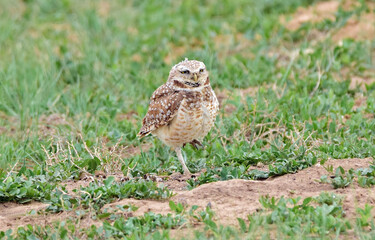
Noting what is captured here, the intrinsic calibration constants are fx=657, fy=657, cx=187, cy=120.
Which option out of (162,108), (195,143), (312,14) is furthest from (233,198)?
(312,14)

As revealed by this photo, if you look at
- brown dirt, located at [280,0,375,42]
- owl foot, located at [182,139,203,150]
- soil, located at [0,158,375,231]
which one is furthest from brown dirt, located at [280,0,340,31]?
soil, located at [0,158,375,231]

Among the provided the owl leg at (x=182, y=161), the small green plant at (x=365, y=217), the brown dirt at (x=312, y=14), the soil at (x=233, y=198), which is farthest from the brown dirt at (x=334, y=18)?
the small green plant at (x=365, y=217)

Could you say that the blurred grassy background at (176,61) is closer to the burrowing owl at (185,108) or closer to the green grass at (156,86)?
the green grass at (156,86)

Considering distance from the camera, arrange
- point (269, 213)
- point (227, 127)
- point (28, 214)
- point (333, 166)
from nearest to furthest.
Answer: point (269, 213), point (28, 214), point (333, 166), point (227, 127)

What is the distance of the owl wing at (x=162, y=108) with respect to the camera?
644 centimetres

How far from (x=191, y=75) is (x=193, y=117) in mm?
416

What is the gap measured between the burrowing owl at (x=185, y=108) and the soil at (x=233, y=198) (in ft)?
2.54

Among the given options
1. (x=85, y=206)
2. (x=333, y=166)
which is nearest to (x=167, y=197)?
(x=85, y=206)

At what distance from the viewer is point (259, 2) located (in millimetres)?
11672

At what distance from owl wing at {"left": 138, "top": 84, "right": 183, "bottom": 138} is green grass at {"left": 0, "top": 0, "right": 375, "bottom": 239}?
0.37m

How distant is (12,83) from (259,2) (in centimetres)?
473

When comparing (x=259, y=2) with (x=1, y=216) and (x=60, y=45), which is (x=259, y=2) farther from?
(x=1, y=216)

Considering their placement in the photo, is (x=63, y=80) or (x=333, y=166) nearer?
(x=333, y=166)

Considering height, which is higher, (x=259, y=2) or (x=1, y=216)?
(x=259, y=2)
